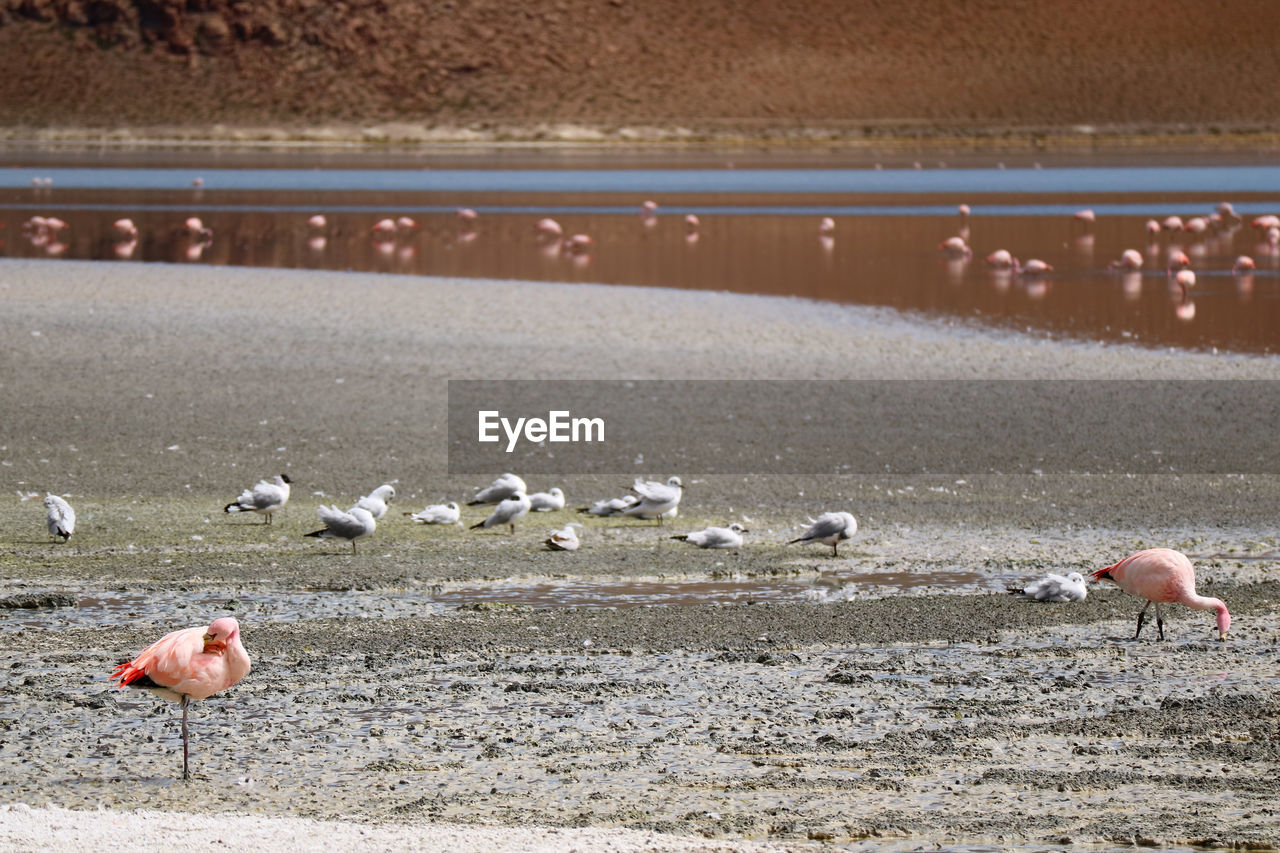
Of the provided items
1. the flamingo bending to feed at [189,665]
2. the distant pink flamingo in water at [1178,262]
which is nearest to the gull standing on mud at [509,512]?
the flamingo bending to feed at [189,665]

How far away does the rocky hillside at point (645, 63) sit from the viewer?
74312 millimetres

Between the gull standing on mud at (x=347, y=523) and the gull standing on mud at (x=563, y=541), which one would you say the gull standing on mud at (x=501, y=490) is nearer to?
the gull standing on mud at (x=563, y=541)

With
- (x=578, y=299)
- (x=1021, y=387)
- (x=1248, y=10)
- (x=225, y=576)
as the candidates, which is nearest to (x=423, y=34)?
(x=1248, y=10)

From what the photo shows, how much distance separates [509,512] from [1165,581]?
3.84 metres

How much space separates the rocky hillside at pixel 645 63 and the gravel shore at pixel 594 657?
60.9 metres

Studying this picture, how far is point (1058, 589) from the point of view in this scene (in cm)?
832

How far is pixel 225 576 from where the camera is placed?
883 centimetres

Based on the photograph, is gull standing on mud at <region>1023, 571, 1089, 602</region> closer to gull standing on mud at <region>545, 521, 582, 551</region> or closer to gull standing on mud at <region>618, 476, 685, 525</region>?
gull standing on mud at <region>618, 476, 685, 525</region>

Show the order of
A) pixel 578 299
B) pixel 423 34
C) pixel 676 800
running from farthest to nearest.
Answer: pixel 423 34
pixel 578 299
pixel 676 800

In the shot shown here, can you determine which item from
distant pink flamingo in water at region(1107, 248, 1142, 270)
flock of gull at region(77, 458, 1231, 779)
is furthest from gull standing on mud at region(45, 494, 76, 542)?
distant pink flamingo in water at region(1107, 248, 1142, 270)

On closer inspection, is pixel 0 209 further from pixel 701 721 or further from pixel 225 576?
pixel 701 721

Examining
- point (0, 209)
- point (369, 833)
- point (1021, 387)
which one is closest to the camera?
point (369, 833)

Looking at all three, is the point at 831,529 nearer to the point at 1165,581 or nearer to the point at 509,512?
the point at 509,512

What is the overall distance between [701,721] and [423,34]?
78.0m
